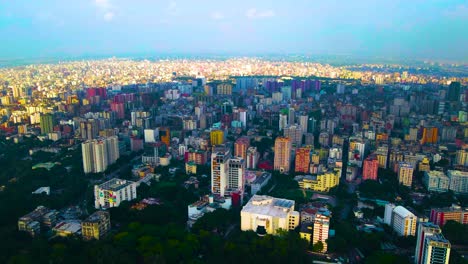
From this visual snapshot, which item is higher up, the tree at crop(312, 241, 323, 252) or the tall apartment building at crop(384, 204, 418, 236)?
the tall apartment building at crop(384, 204, 418, 236)

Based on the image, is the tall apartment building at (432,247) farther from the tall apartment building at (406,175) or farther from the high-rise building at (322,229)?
the tall apartment building at (406,175)

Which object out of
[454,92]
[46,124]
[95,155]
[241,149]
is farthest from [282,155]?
[454,92]

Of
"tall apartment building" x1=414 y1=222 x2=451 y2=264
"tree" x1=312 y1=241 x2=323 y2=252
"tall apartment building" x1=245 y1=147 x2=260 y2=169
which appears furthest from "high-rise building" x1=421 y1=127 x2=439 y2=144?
"tree" x1=312 y1=241 x2=323 y2=252

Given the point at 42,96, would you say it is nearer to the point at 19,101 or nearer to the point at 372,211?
the point at 19,101

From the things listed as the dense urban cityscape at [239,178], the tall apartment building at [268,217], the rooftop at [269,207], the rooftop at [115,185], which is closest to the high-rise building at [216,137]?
the dense urban cityscape at [239,178]

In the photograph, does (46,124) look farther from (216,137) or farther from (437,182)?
(437,182)

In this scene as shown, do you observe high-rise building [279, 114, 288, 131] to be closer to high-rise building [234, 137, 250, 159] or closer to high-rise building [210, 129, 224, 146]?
high-rise building [210, 129, 224, 146]
